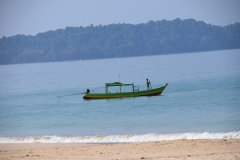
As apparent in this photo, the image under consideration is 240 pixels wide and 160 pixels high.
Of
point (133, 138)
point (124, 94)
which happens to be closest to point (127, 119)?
point (133, 138)

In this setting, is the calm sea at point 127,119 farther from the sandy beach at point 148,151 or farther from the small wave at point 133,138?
the sandy beach at point 148,151

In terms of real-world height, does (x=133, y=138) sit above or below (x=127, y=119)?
above

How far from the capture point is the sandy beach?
14.0 metres

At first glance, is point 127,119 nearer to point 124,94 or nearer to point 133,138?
point 133,138

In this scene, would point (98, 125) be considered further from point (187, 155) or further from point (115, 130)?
point (187, 155)

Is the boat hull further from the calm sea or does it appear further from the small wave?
the small wave

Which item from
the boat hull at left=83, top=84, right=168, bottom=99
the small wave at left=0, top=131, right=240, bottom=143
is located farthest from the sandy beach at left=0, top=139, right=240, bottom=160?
the boat hull at left=83, top=84, right=168, bottom=99

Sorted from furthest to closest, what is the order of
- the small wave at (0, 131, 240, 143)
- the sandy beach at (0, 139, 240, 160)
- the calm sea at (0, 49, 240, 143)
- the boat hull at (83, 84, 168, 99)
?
the boat hull at (83, 84, 168, 99) → the calm sea at (0, 49, 240, 143) → the small wave at (0, 131, 240, 143) → the sandy beach at (0, 139, 240, 160)

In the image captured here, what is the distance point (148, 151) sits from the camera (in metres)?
15.3

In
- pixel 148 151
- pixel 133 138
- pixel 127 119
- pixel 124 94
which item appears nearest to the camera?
pixel 148 151

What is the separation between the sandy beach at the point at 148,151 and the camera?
14023mm

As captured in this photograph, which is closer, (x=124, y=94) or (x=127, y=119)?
(x=127, y=119)

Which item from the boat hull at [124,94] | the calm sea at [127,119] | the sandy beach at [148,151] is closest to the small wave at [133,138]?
the calm sea at [127,119]

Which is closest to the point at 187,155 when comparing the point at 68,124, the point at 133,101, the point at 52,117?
the point at 68,124
